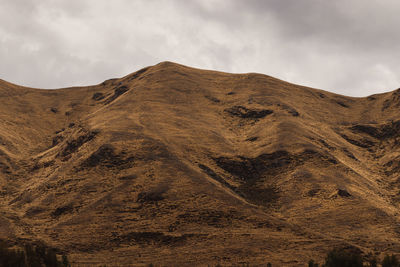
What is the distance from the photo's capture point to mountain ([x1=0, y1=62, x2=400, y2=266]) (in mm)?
47625

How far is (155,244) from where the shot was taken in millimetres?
47750

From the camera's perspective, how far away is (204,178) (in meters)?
58.7

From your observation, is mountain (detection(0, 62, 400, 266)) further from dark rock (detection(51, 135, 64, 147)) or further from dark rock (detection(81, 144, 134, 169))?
dark rock (detection(51, 135, 64, 147))

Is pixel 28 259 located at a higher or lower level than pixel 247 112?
lower

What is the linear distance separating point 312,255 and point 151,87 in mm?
60082

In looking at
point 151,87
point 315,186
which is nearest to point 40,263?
point 315,186

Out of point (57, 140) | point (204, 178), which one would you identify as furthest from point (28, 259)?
point (57, 140)

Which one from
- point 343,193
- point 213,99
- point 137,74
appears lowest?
point 343,193

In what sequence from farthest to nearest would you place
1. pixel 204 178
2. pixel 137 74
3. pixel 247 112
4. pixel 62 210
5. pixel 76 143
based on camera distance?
1. pixel 137 74
2. pixel 247 112
3. pixel 76 143
4. pixel 204 178
5. pixel 62 210

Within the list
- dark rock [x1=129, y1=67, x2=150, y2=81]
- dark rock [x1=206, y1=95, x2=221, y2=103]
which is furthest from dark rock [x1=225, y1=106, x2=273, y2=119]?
dark rock [x1=129, y1=67, x2=150, y2=81]

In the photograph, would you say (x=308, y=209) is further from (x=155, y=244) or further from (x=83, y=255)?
(x=83, y=255)

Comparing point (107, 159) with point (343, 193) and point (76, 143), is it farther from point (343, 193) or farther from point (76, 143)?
point (343, 193)

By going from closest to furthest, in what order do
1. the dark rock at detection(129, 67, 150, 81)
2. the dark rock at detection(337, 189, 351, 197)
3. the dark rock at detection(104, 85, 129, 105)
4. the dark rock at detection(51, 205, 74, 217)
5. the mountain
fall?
the mountain < the dark rock at detection(51, 205, 74, 217) < the dark rock at detection(337, 189, 351, 197) < the dark rock at detection(104, 85, 129, 105) < the dark rock at detection(129, 67, 150, 81)

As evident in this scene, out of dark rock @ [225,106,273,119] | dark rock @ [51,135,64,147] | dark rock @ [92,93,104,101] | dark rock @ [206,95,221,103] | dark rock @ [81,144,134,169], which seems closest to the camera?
dark rock @ [81,144,134,169]
